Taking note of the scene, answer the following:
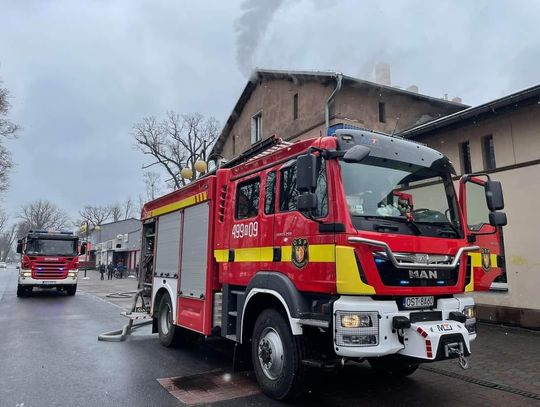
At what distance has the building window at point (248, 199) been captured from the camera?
224 inches

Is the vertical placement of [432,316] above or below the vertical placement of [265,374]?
above

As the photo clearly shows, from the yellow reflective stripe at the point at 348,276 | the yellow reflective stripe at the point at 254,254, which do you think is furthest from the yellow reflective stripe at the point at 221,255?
the yellow reflective stripe at the point at 348,276

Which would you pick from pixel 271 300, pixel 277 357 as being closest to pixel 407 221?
pixel 271 300

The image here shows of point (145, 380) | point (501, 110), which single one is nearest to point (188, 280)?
point (145, 380)

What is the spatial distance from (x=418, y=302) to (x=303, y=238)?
4.51 ft

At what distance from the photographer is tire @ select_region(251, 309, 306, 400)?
15.1 feet

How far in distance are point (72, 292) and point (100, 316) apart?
8.16 m

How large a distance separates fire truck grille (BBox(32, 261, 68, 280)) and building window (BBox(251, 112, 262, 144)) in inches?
411

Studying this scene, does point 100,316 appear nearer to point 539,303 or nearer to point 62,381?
point 62,381

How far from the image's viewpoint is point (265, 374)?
504cm

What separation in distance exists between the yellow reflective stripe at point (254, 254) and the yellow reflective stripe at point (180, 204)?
1.34m

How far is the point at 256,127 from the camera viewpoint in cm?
2141

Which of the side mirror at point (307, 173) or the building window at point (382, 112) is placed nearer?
the side mirror at point (307, 173)

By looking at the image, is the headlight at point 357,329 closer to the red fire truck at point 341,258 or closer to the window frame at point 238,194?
the red fire truck at point 341,258
